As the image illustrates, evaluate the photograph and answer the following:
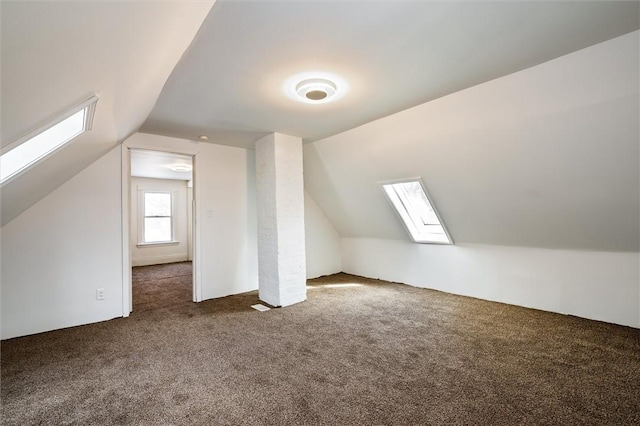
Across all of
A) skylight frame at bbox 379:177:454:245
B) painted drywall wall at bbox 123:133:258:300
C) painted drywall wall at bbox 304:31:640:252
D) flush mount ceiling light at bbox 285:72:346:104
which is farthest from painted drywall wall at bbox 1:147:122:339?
skylight frame at bbox 379:177:454:245

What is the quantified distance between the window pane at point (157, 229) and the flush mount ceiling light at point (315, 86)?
20.8ft

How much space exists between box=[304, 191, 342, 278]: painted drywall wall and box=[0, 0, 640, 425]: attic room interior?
0.85 meters

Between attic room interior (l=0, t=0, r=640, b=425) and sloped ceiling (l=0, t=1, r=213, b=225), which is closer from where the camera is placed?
sloped ceiling (l=0, t=1, r=213, b=225)

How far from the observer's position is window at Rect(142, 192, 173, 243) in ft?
24.5

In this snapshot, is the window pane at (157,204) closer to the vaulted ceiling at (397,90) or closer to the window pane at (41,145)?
the vaulted ceiling at (397,90)

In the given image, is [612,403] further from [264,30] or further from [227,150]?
[227,150]

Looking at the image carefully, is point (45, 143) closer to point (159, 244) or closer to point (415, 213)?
point (415, 213)

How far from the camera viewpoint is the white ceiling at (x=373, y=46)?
5.44 ft

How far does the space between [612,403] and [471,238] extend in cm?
237

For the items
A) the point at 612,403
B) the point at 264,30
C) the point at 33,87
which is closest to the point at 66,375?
the point at 33,87

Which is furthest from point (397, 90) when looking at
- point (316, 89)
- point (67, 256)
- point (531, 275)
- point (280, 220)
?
point (67, 256)

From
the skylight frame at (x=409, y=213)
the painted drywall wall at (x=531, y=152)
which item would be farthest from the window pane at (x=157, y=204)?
the skylight frame at (x=409, y=213)

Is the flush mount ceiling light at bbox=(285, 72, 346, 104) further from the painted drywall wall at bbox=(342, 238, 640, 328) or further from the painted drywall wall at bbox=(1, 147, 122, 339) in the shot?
the painted drywall wall at bbox=(342, 238, 640, 328)

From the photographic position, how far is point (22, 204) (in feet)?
8.72
